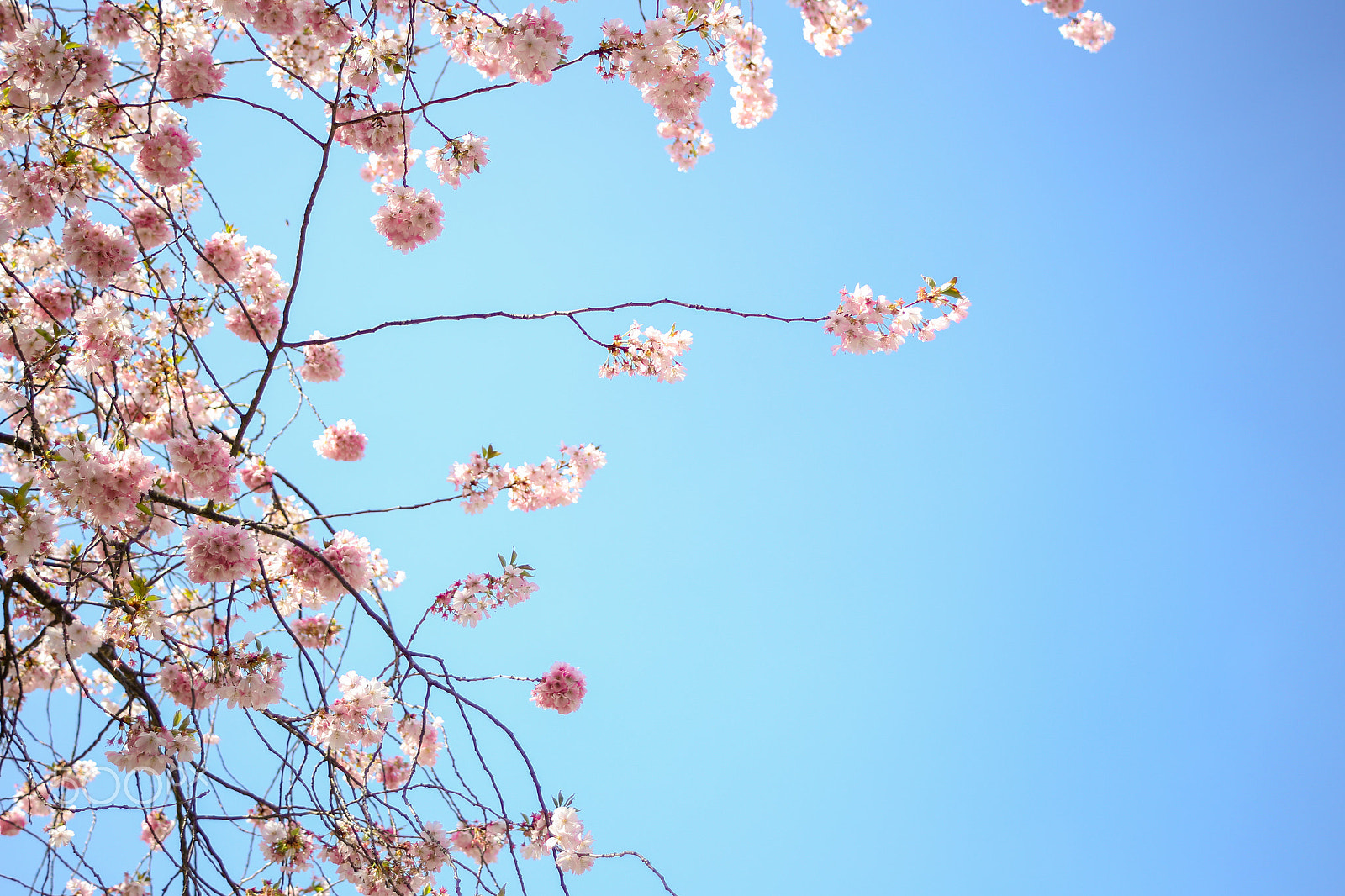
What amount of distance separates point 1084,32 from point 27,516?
5.69m

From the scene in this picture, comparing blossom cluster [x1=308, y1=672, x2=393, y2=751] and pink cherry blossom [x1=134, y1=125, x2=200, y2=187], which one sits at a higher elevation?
pink cherry blossom [x1=134, y1=125, x2=200, y2=187]

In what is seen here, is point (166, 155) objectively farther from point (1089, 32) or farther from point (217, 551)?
point (1089, 32)

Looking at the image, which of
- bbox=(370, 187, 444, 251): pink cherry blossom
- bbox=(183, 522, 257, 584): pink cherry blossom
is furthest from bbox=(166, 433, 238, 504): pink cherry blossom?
bbox=(370, 187, 444, 251): pink cherry blossom

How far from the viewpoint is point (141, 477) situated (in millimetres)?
2084

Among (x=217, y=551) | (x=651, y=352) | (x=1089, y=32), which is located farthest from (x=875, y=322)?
(x=1089, y=32)

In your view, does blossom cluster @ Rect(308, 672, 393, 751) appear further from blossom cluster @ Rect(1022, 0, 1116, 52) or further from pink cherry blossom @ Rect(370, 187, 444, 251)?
blossom cluster @ Rect(1022, 0, 1116, 52)

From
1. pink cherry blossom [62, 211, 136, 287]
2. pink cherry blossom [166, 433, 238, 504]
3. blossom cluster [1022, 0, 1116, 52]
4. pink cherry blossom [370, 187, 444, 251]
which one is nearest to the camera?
pink cherry blossom [166, 433, 238, 504]

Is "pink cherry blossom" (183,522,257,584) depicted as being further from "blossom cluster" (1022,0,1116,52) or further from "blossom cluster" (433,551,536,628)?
"blossom cluster" (1022,0,1116,52)

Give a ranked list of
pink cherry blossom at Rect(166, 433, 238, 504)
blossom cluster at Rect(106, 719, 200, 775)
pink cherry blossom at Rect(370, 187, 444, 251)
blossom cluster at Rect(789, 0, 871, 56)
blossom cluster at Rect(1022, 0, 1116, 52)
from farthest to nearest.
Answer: blossom cluster at Rect(1022, 0, 1116, 52) → blossom cluster at Rect(789, 0, 871, 56) → pink cherry blossom at Rect(370, 187, 444, 251) → pink cherry blossom at Rect(166, 433, 238, 504) → blossom cluster at Rect(106, 719, 200, 775)

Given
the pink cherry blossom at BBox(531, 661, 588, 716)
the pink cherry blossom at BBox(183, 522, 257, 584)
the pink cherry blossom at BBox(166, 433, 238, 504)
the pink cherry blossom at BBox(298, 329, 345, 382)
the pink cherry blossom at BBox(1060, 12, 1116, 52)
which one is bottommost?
the pink cherry blossom at BBox(531, 661, 588, 716)

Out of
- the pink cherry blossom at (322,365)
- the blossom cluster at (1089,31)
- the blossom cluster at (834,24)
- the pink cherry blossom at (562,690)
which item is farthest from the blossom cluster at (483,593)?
the blossom cluster at (1089,31)

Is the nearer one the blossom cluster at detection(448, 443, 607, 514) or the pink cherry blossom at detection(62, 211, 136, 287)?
the pink cherry blossom at detection(62, 211, 136, 287)

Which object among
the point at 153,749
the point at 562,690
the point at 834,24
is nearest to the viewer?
the point at 153,749

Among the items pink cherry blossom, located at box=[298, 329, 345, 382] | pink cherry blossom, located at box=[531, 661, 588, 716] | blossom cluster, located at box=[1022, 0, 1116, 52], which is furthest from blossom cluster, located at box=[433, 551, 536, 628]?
blossom cluster, located at box=[1022, 0, 1116, 52]
